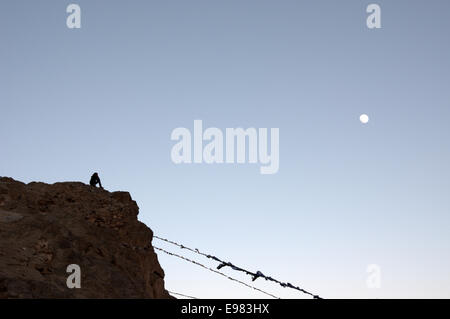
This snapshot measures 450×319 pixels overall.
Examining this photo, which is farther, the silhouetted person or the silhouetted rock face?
the silhouetted person

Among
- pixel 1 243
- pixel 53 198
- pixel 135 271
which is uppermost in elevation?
pixel 53 198

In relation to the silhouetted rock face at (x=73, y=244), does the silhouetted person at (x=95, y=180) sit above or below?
above

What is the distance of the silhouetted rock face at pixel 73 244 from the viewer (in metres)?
14.0

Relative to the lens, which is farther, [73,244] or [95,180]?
[95,180]

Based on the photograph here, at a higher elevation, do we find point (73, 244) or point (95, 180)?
point (95, 180)

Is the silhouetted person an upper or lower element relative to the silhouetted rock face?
upper

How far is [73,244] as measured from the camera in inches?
651

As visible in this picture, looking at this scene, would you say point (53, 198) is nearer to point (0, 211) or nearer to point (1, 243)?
point (0, 211)

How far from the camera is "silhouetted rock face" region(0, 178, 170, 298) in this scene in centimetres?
1405
